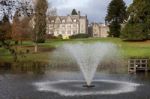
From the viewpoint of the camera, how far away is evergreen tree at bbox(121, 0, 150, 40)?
71.5 meters

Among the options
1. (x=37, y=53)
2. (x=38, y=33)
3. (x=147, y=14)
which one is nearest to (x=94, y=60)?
(x=37, y=53)

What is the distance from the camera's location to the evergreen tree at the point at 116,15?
310ft

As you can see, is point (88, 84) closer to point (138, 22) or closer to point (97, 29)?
point (138, 22)

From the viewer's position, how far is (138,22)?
74.8m

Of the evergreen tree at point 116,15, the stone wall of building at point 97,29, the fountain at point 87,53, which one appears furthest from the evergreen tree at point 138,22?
the stone wall of building at point 97,29

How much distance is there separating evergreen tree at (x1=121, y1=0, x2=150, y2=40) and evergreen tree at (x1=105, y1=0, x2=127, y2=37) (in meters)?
19.2

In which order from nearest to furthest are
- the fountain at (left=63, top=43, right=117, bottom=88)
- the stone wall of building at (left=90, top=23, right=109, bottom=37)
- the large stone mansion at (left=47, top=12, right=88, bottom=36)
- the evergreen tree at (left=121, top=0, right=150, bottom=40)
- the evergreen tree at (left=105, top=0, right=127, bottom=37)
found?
the fountain at (left=63, top=43, right=117, bottom=88), the evergreen tree at (left=121, top=0, right=150, bottom=40), the evergreen tree at (left=105, top=0, right=127, bottom=37), the large stone mansion at (left=47, top=12, right=88, bottom=36), the stone wall of building at (left=90, top=23, right=109, bottom=37)

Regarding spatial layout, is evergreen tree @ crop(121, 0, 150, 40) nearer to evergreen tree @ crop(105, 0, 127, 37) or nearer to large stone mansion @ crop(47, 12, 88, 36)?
evergreen tree @ crop(105, 0, 127, 37)

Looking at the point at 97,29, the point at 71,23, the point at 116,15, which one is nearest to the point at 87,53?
the point at 116,15

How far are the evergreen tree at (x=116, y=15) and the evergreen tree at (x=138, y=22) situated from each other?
19.2m

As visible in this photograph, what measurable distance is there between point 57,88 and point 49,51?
117ft

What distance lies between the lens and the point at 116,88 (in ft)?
87.4

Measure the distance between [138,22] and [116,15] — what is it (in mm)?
21707

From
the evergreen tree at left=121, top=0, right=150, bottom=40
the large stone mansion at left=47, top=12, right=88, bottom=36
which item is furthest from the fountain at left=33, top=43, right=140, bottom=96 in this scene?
the large stone mansion at left=47, top=12, right=88, bottom=36
